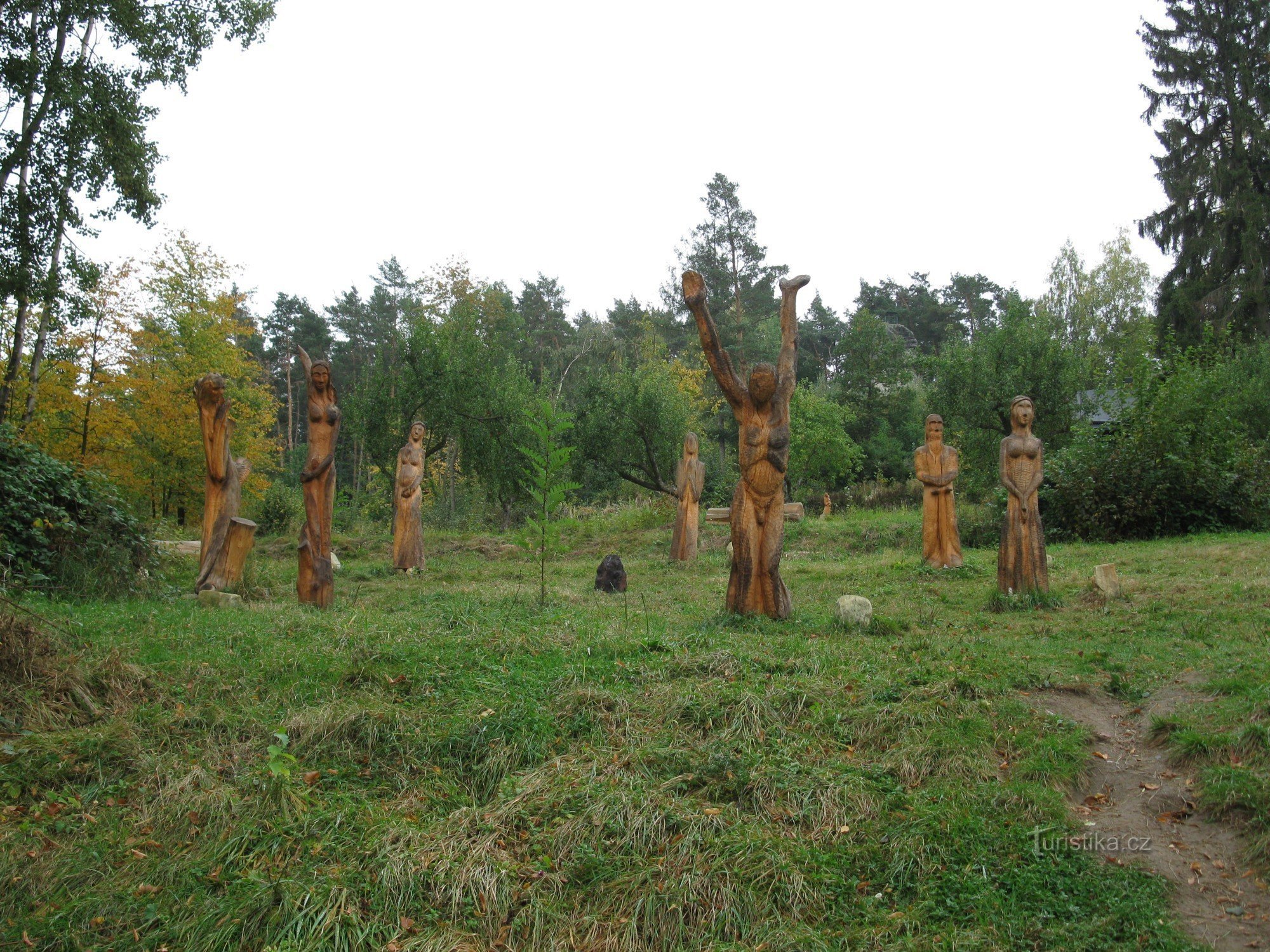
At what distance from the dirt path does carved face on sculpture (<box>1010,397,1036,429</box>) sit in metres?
4.84

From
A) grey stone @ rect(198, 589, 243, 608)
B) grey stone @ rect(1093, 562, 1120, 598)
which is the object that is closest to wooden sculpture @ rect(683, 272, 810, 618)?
grey stone @ rect(1093, 562, 1120, 598)

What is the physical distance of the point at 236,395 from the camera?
1000 inches

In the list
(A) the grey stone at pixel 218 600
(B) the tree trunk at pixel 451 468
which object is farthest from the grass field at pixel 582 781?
(B) the tree trunk at pixel 451 468

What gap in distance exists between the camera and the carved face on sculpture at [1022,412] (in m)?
9.91

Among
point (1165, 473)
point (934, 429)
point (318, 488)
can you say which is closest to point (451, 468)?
point (934, 429)

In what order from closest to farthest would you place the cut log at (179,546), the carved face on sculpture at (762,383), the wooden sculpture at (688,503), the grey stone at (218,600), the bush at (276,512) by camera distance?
the carved face on sculpture at (762,383) → the grey stone at (218,600) → the cut log at (179,546) → the wooden sculpture at (688,503) → the bush at (276,512)

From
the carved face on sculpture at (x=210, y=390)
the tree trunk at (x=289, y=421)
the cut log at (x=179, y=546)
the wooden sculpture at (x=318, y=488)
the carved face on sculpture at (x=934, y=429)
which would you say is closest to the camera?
the wooden sculpture at (x=318, y=488)

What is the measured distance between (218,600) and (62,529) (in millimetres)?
2018

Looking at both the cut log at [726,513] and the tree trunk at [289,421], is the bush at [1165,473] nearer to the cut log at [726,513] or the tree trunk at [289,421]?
the cut log at [726,513]

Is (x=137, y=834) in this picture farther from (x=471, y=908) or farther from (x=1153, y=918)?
(x=1153, y=918)

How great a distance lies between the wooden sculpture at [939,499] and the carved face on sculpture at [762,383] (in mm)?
5815

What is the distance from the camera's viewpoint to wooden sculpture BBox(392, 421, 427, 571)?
16.2 m

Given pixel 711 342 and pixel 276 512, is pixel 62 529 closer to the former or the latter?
pixel 711 342

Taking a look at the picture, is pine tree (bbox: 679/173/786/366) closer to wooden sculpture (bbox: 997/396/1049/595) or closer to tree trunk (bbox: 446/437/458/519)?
tree trunk (bbox: 446/437/458/519)
